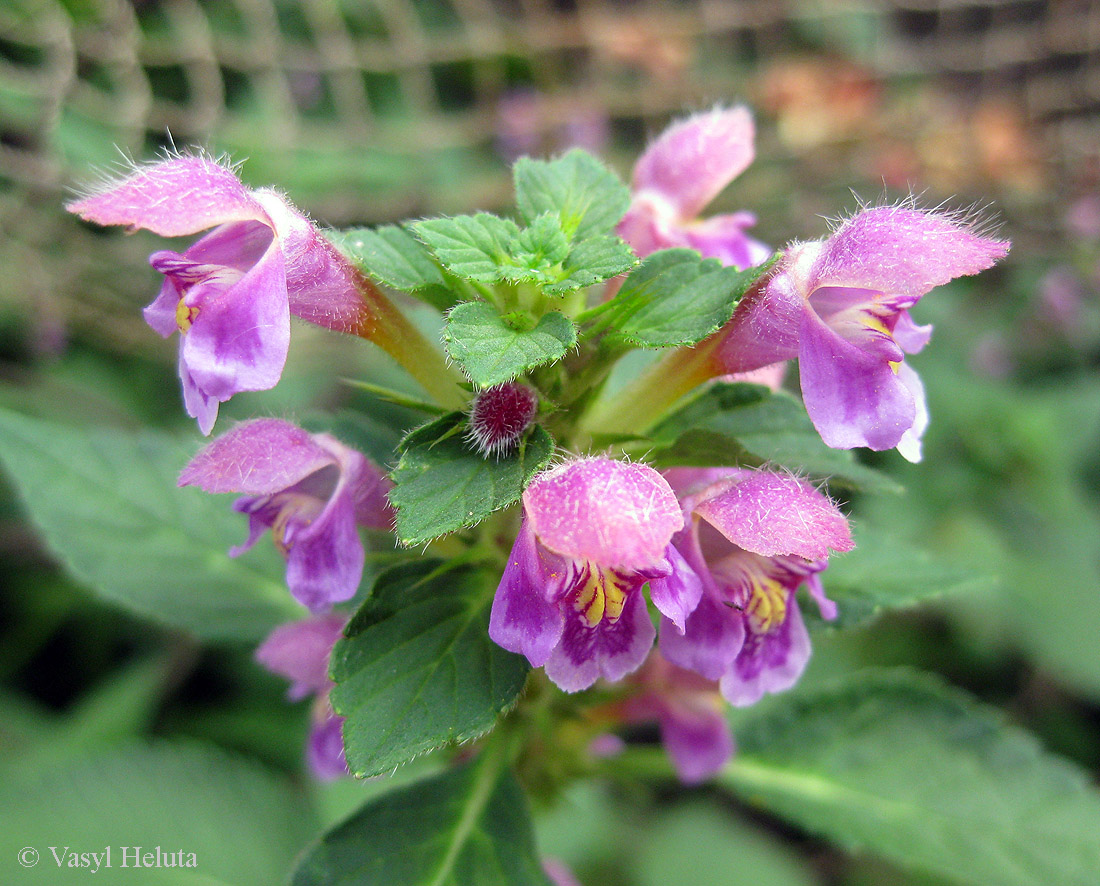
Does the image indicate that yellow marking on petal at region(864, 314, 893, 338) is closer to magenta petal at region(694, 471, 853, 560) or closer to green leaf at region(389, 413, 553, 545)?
magenta petal at region(694, 471, 853, 560)

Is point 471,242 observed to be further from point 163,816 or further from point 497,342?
point 163,816

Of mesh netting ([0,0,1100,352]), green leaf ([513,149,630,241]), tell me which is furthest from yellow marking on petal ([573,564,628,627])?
mesh netting ([0,0,1100,352])

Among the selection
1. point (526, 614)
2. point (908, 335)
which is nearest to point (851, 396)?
point (908, 335)

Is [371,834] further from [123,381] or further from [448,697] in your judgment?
[123,381]

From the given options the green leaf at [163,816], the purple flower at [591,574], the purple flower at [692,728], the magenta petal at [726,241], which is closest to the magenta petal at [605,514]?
the purple flower at [591,574]

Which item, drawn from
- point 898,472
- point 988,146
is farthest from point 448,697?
point 988,146

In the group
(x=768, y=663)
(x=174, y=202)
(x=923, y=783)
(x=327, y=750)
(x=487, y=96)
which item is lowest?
(x=923, y=783)

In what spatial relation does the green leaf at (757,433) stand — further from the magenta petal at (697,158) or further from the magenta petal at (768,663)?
the magenta petal at (697,158)
